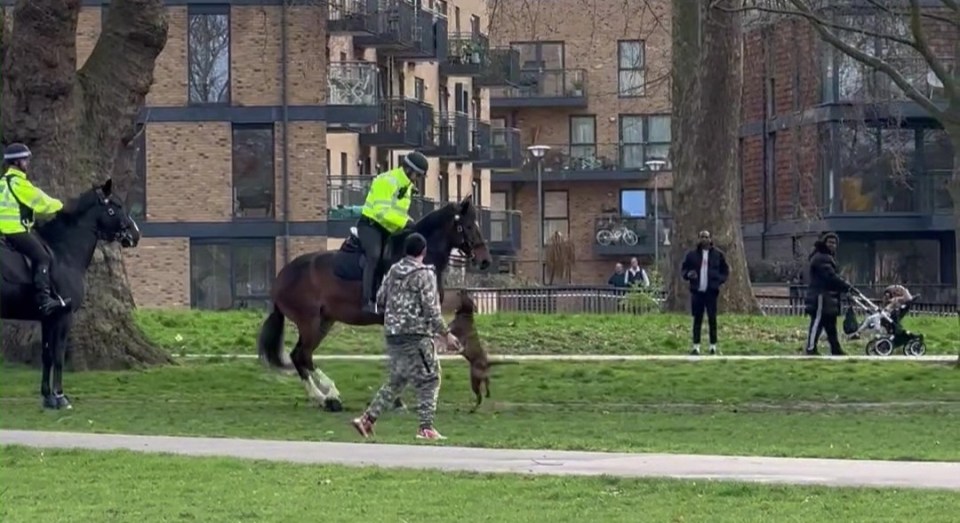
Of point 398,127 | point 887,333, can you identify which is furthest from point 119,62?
point 398,127

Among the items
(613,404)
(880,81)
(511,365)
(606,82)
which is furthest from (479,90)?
(613,404)

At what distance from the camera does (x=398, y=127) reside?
58438 millimetres

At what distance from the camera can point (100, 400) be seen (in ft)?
73.8

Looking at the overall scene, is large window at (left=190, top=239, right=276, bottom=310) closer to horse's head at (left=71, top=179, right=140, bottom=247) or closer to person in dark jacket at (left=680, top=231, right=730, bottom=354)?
person in dark jacket at (left=680, top=231, right=730, bottom=354)

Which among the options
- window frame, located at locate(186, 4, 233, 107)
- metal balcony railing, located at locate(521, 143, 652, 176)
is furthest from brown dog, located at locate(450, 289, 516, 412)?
metal balcony railing, located at locate(521, 143, 652, 176)

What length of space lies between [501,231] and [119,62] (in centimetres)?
4167

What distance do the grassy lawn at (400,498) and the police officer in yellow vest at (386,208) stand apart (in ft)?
18.1

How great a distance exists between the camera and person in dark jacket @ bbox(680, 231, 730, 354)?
100 ft

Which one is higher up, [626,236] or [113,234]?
[626,236]

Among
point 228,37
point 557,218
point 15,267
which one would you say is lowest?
point 15,267

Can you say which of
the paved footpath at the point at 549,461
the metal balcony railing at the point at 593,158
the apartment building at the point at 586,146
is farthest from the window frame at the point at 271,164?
the paved footpath at the point at 549,461

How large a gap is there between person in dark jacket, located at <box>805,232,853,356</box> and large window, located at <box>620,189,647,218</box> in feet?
152

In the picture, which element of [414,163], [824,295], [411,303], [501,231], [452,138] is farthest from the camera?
[501,231]

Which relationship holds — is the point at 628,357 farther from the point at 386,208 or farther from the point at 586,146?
the point at 586,146
